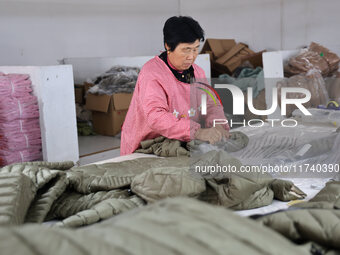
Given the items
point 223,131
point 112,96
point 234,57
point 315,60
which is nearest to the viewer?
point 223,131

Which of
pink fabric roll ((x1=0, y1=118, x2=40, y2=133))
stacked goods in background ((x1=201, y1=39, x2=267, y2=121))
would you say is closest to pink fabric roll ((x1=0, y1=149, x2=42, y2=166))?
pink fabric roll ((x1=0, y1=118, x2=40, y2=133))

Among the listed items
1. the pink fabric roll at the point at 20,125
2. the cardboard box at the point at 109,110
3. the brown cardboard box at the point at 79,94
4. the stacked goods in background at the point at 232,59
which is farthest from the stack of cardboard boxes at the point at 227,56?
the pink fabric roll at the point at 20,125

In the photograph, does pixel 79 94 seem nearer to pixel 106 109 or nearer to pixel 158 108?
pixel 106 109

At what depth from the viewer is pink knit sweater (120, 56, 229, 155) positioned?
1928mm

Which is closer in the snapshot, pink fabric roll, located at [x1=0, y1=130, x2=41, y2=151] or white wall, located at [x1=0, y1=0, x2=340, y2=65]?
pink fabric roll, located at [x1=0, y1=130, x2=41, y2=151]

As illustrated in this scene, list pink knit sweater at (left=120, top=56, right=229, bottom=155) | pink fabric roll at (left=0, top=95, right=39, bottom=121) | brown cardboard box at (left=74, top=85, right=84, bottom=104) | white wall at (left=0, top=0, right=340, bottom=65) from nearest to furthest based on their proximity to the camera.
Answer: pink knit sweater at (left=120, top=56, right=229, bottom=155) → pink fabric roll at (left=0, top=95, right=39, bottom=121) → white wall at (left=0, top=0, right=340, bottom=65) → brown cardboard box at (left=74, top=85, right=84, bottom=104)

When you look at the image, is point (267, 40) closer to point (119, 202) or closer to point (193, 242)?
point (119, 202)

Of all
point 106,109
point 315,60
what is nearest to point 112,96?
point 106,109

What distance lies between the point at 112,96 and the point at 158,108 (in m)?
2.92

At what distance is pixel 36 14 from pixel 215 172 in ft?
13.8

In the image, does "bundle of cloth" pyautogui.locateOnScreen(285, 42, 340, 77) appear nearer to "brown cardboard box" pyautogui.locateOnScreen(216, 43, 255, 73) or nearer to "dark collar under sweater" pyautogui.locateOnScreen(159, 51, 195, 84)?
"brown cardboard box" pyautogui.locateOnScreen(216, 43, 255, 73)

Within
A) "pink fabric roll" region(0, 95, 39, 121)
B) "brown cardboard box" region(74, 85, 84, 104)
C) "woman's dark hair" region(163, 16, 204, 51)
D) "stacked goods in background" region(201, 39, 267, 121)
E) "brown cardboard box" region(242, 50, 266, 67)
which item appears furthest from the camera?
"brown cardboard box" region(74, 85, 84, 104)

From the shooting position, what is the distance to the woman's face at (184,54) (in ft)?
7.09

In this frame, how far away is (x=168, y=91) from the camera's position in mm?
2105
